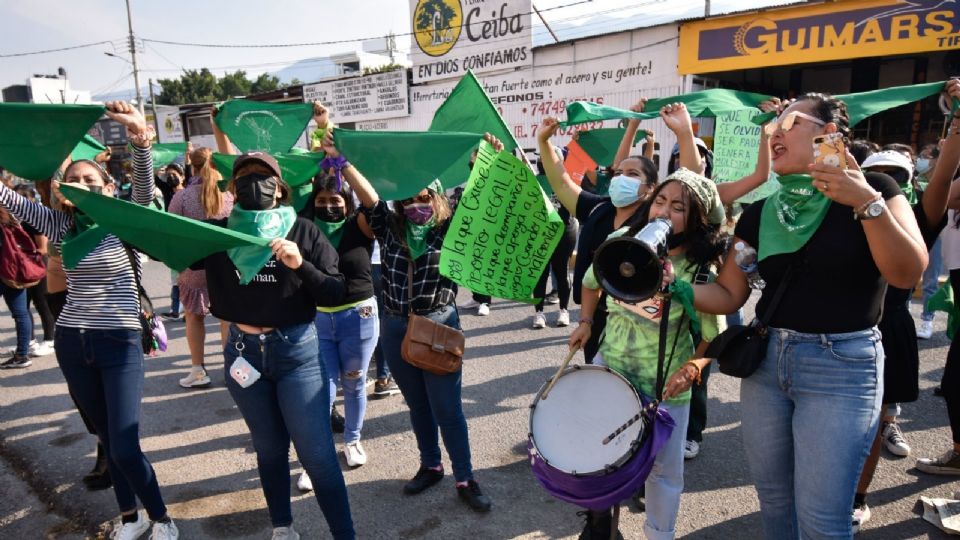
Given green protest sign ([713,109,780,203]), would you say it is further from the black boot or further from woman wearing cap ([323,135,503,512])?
the black boot

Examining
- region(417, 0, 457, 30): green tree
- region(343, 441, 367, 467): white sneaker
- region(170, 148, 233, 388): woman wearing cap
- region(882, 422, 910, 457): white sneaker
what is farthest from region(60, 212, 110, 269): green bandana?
region(417, 0, 457, 30): green tree

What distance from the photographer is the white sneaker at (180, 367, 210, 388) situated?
227 inches

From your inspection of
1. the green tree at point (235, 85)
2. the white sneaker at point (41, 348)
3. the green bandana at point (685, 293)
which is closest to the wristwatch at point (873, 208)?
the green bandana at point (685, 293)

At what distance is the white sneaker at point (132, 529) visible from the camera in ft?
10.7

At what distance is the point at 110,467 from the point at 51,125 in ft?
6.04

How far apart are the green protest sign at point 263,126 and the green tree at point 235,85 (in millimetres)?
56322

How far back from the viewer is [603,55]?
13.1m

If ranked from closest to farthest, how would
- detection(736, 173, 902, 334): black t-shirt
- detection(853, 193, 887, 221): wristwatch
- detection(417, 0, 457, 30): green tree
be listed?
detection(853, 193, 887, 221): wristwatch, detection(736, 173, 902, 334): black t-shirt, detection(417, 0, 457, 30): green tree

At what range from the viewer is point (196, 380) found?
19.0ft

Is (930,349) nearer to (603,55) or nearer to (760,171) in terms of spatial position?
(760,171)

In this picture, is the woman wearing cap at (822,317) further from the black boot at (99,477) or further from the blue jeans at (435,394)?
the black boot at (99,477)

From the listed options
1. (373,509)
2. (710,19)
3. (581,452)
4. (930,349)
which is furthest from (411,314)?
(710,19)

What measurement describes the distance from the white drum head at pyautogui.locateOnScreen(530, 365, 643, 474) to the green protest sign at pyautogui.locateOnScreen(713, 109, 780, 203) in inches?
129

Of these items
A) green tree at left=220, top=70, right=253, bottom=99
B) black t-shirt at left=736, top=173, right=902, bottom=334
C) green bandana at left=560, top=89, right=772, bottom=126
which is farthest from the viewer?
green tree at left=220, top=70, right=253, bottom=99
